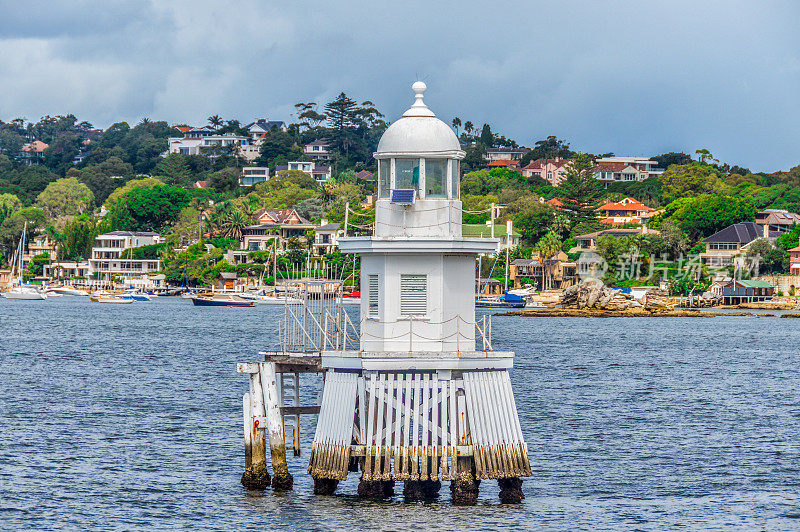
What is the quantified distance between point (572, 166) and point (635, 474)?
152m

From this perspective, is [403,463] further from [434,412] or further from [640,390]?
[640,390]

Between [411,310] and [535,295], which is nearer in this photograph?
[411,310]

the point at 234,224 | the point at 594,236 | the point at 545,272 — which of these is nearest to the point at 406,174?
the point at 594,236

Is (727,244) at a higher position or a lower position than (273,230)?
lower

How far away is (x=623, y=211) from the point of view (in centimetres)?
19750

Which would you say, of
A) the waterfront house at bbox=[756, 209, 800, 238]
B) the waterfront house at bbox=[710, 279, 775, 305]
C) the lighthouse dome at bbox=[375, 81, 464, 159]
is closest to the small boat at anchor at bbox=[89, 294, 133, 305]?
the waterfront house at bbox=[710, 279, 775, 305]

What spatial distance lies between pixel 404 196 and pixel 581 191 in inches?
6289

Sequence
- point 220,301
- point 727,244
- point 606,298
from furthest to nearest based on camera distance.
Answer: point 727,244 → point 220,301 → point 606,298

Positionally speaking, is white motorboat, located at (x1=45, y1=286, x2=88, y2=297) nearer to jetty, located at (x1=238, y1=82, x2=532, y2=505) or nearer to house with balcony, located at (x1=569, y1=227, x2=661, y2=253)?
house with balcony, located at (x1=569, y1=227, x2=661, y2=253)

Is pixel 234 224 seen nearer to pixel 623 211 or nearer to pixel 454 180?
pixel 623 211

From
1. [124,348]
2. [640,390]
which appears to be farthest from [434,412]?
[124,348]

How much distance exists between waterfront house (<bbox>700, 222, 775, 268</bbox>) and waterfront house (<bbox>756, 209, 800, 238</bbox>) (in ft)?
10.5

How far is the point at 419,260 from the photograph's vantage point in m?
24.5

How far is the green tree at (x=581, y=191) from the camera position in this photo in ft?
592
